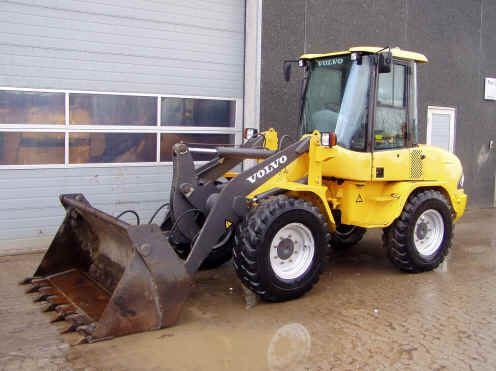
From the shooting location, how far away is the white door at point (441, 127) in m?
12.5

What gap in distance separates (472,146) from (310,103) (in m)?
7.52

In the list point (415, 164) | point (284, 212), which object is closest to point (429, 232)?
point (415, 164)

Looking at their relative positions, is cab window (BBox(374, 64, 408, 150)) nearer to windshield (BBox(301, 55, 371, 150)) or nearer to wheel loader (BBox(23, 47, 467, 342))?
wheel loader (BBox(23, 47, 467, 342))

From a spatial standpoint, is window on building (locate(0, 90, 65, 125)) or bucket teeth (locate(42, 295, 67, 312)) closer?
bucket teeth (locate(42, 295, 67, 312))

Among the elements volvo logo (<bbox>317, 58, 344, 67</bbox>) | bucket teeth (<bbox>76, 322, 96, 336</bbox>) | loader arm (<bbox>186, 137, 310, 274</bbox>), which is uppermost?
volvo logo (<bbox>317, 58, 344, 67</bbox>)

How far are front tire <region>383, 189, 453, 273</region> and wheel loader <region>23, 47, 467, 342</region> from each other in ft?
0.05

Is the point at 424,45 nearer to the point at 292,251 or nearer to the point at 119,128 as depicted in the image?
the point at 119,128

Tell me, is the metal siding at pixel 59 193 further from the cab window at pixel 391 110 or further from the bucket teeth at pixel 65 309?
the cab window at pixel 391 110

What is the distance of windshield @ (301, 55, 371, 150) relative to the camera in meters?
6.70

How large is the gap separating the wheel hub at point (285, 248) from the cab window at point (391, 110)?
1.66m

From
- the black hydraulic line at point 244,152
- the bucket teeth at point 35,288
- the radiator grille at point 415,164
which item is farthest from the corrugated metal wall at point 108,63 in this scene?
the radiator grille at point 415,164

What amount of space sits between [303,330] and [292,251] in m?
1.01

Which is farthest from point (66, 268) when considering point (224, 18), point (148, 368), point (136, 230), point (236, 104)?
point (224, 18)

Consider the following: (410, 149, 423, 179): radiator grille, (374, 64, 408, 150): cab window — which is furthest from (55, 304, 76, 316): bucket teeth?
(410, 149, 423, 179): radiator grille
